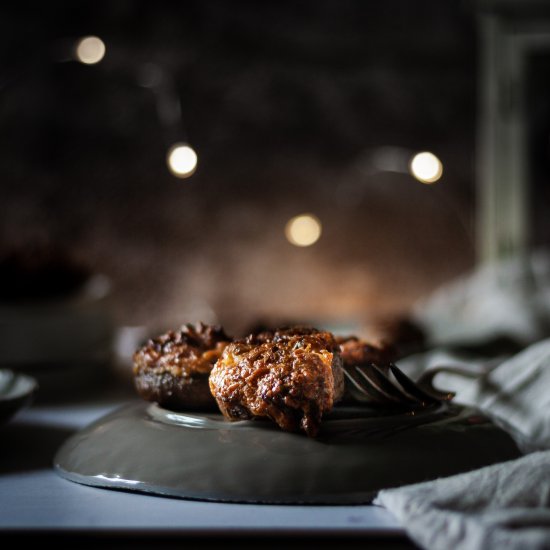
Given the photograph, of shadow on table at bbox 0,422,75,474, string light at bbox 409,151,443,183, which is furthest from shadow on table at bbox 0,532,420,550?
string light at bbox 409,151,443,183

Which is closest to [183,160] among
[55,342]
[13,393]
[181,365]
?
[55,342]

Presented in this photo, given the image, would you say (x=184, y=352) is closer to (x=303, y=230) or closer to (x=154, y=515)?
(x=154, y=515)

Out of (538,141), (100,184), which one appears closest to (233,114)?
(100,184)

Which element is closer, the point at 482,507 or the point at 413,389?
the point at 482,507

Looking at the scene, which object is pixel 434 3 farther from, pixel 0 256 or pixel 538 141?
pixel 0 256

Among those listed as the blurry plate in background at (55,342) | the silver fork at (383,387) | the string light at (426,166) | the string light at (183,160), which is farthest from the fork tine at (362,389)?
the string light at (426,166)

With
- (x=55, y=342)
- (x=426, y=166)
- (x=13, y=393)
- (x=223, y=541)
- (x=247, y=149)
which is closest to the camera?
(x=223, y=541)
